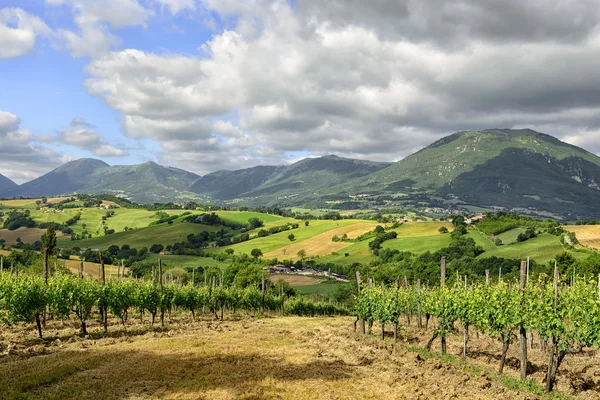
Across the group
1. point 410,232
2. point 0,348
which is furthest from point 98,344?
point 410,232

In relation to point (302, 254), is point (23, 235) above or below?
above

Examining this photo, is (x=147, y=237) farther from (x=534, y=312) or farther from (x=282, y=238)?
(x=534, y=312)

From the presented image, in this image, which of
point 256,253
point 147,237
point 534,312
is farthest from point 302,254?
point 534,312

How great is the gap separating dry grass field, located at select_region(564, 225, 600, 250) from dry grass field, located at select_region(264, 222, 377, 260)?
66796 millimetres

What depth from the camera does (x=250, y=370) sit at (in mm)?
20922

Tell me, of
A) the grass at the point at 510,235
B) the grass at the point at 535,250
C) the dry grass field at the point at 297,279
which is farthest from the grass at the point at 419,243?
the dry grass field at the point at 297,279

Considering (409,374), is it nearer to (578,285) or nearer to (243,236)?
(578,285)

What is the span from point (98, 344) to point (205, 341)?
6832mm

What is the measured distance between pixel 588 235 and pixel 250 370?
11572cm

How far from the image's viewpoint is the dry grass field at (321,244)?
147625mm

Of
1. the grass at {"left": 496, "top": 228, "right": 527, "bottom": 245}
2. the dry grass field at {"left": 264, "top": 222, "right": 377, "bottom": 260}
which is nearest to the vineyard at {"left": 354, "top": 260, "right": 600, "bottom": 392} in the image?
the grass at {"left": 496, "top": 228, "right": 527, "bottom": 245}

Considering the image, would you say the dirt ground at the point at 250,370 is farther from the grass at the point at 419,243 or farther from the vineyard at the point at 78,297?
the grass at the point at 419,243

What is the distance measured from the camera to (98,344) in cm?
2808

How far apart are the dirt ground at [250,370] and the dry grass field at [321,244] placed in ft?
381
